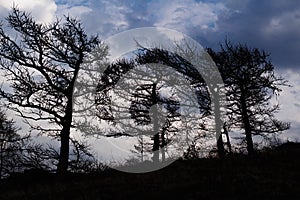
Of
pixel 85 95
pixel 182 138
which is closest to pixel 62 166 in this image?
pixel 85 95

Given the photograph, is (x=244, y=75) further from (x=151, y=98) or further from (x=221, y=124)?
(x=151, y=98)

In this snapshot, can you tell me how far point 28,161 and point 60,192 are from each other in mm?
7094

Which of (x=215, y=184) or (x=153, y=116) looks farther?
(x=153, y=116)

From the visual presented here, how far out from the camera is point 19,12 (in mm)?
19703

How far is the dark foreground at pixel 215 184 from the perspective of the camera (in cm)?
984

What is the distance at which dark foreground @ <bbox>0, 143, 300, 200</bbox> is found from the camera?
32.3 ft

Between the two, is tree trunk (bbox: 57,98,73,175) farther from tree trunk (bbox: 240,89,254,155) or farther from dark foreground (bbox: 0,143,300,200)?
tree trunk (bbox: 240,89,254,155)

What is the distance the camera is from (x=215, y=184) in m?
10.9

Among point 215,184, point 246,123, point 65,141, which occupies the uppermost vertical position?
point 246,123

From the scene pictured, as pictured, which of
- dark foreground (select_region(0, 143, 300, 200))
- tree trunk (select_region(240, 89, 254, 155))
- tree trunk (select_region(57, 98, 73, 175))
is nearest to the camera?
dark foreground (select_region(0, 143, 300, 200))

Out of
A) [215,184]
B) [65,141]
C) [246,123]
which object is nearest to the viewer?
[215,184]

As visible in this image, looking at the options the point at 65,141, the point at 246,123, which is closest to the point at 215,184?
the point at 65,141

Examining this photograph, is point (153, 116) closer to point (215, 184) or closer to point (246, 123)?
point (246, 123)

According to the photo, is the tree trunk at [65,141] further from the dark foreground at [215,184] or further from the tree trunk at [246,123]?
the tree trunk at [246,123]
